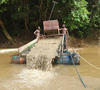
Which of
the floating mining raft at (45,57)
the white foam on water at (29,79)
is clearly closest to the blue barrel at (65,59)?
the floating mining raft at (45,57)

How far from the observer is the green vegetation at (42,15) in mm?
12422

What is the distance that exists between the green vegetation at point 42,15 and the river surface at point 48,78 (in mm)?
6867

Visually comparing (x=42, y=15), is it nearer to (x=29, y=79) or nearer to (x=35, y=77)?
(x=35, y=77)

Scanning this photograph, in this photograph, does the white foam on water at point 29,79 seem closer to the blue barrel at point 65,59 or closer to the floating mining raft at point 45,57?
the floating mining raft at point 45,57

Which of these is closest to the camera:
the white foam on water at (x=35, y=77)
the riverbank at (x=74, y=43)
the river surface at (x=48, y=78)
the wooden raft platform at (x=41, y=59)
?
the river surface at (x=48, y=78)

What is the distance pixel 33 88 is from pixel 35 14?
11300 mm

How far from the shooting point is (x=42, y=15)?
46.4ft

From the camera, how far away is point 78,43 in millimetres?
14586

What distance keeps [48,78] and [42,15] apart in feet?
32.5

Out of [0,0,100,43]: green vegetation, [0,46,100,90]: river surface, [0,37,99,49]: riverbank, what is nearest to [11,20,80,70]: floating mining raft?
[0,46,100,90]: river surface

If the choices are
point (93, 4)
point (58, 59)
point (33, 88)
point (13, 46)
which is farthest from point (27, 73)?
point (93, 4)

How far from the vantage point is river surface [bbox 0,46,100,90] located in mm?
4504

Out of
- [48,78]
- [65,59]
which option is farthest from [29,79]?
[65,59]

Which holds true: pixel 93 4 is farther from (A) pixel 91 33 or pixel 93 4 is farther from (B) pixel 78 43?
(B) pixel 78 43
